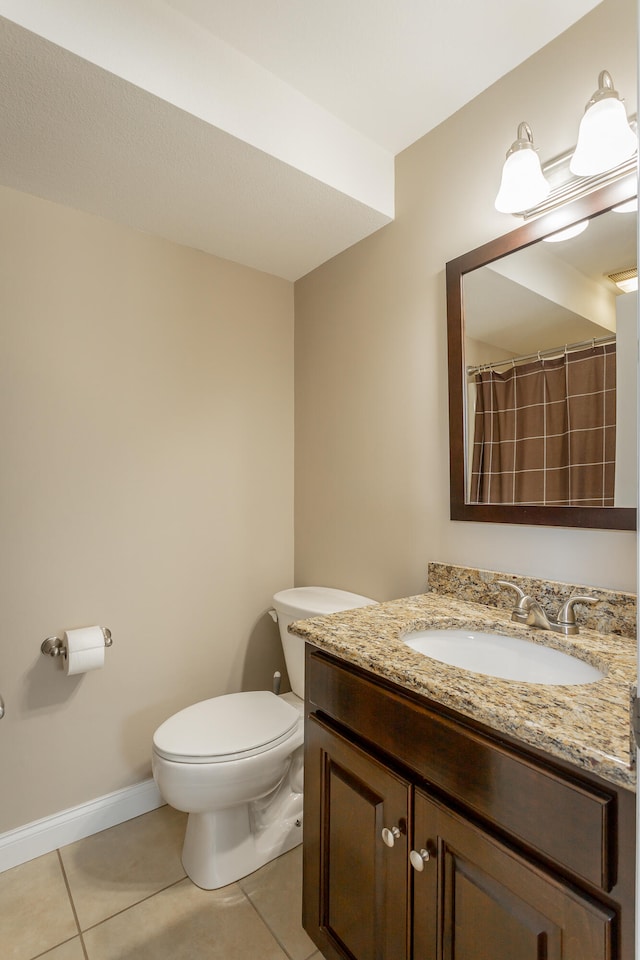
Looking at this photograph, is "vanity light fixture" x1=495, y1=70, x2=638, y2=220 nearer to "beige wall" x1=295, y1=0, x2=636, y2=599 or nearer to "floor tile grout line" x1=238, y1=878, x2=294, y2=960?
"beige wall" x1=295, y1=0, x2=636, y2=599

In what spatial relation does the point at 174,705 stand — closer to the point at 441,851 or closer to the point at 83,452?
the point at 83,452

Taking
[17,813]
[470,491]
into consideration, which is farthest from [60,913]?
[470,491]

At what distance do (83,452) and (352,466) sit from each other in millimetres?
1018

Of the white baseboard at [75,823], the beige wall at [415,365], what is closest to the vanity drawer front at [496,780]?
the beige wall at [415,365]

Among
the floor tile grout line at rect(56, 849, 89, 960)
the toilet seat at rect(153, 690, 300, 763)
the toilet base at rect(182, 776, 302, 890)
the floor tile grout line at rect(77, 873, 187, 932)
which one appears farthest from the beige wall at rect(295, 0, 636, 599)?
the floor tile grout line at rect(56, 849, 89, 960)

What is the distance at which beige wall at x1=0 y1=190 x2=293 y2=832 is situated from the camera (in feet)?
5.23

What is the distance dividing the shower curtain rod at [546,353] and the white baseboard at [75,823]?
194 cm

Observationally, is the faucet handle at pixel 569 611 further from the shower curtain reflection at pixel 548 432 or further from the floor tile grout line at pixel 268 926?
the floor tile grout line at pixel 268 926

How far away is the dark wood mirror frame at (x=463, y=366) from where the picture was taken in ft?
3.78

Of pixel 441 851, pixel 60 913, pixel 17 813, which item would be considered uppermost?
pixel 441 851

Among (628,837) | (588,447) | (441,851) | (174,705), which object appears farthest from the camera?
(174,705)

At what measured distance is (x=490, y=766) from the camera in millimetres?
749

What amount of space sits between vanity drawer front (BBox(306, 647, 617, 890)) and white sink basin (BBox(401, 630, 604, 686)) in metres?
0.21

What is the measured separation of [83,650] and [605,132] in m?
2.05
